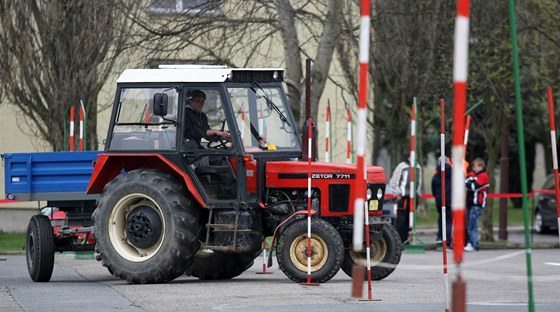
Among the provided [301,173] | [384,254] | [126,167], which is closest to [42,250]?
[126,167]

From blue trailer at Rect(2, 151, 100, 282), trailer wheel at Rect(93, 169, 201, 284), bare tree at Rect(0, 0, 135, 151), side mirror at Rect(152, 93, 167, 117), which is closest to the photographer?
side mirror at Rect(152, 93, 167, 117)

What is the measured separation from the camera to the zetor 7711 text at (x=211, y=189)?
15.1m

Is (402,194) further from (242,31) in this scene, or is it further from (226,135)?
(226,135)

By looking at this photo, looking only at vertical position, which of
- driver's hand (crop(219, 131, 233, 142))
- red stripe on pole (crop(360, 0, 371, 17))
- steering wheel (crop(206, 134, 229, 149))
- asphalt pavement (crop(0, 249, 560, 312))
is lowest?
asphalt pavement (crop(0, 249, 560, 312))

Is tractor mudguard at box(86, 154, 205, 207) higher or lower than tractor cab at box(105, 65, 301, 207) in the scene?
lower

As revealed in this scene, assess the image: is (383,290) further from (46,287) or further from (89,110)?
(89,110)

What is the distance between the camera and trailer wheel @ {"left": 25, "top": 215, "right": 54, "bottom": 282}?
1602 cm

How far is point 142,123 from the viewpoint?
625 inches

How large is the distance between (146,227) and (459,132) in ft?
29.1

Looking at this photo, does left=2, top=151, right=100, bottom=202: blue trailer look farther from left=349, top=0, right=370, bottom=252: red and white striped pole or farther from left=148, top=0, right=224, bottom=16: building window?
left=349, top=0, right=370, bottom=252: red and white striped pole

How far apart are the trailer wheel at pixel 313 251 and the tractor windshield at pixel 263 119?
1233 mm

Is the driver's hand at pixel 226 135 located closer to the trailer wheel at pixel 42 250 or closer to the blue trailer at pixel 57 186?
the blue trailer at pixel 57 186

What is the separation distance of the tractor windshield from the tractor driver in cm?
30

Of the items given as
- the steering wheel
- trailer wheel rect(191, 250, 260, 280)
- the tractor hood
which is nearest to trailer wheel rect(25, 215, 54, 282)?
trailer wheel rect(191, 250, 260, 280)
